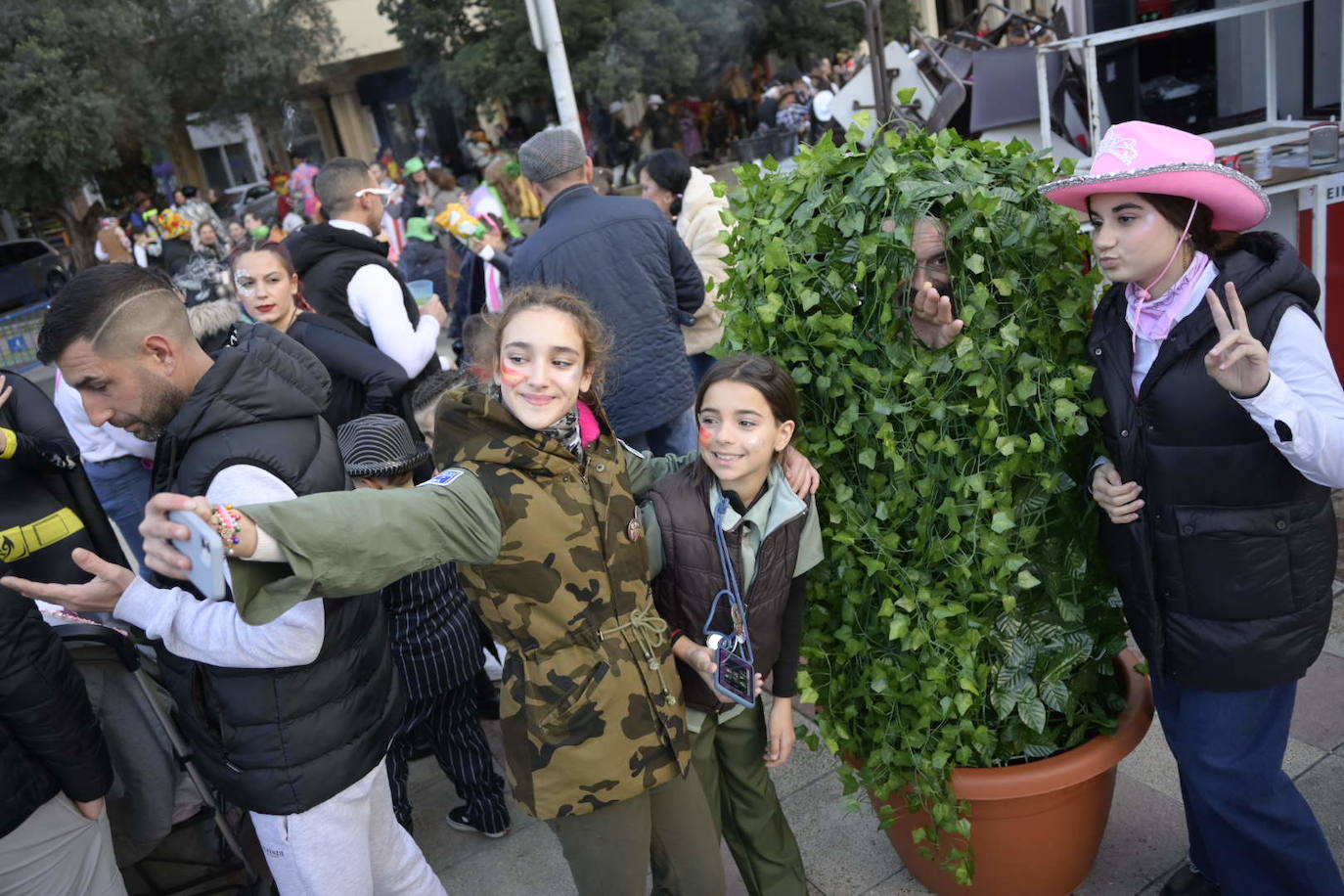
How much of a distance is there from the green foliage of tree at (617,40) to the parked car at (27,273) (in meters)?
8.94

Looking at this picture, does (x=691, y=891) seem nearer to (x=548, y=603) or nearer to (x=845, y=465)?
(x=548, y=603)

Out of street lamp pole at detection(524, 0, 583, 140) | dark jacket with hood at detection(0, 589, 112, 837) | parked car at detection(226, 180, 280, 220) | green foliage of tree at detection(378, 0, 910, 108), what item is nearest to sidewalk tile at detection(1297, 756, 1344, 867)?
dark jacket with hood at detection(0, 589, 112, 837)

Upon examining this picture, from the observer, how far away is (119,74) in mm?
19969

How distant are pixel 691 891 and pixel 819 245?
1576mm

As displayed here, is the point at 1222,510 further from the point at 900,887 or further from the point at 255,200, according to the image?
the point at 255,200

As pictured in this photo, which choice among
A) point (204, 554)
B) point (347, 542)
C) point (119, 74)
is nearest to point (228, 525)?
point (204, 554)

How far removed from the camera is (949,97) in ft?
27.2

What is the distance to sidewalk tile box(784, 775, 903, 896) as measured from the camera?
2.94 m

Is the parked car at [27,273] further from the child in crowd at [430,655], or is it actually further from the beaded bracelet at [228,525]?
the beaded bracelet at [228,525]

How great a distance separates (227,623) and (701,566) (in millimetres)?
1011

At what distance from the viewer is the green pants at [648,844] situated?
7.32 feet

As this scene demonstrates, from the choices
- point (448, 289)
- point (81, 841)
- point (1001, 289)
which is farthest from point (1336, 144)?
point (448, 289)

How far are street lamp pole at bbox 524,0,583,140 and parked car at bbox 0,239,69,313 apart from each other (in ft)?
48.0

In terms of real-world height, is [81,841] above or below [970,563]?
below
